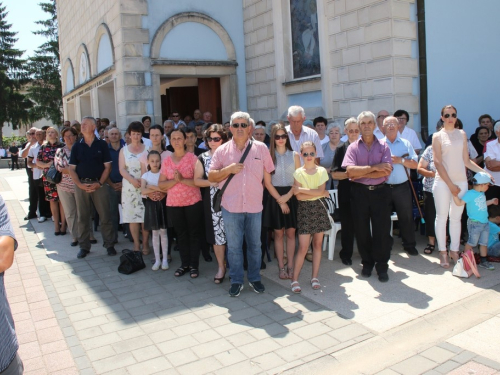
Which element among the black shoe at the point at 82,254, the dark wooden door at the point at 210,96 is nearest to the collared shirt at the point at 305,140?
the black shoe at the point at 82,254

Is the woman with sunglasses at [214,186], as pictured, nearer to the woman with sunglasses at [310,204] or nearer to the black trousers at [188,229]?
the black trousers at [188,229]

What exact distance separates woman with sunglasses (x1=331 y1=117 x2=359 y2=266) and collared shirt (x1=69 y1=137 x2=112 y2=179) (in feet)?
11.3

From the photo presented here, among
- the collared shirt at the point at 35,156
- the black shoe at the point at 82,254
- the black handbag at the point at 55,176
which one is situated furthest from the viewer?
the collared shirt at the point at 35,156

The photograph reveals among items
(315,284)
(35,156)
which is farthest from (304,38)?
(315,284)

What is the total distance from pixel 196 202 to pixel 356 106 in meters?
4.41

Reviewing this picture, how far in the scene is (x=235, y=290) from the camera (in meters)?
5.14

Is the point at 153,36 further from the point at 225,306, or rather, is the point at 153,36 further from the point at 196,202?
the point at 225,306

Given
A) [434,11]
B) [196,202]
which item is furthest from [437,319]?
[434,11]

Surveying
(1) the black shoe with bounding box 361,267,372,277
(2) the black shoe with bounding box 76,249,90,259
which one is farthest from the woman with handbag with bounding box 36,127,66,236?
(1) the black shoe with bounding box 361,267,372,277

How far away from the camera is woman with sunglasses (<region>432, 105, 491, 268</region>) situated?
18.3 ft

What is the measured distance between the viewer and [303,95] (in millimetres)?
10344

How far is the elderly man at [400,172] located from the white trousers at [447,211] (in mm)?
440

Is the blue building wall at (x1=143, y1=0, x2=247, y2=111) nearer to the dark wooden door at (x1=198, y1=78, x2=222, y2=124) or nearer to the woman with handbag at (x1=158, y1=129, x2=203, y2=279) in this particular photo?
the dark wooden door at (x1=198, y1=78, x2=222, y2=124)

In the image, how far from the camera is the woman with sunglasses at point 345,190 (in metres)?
5.92
